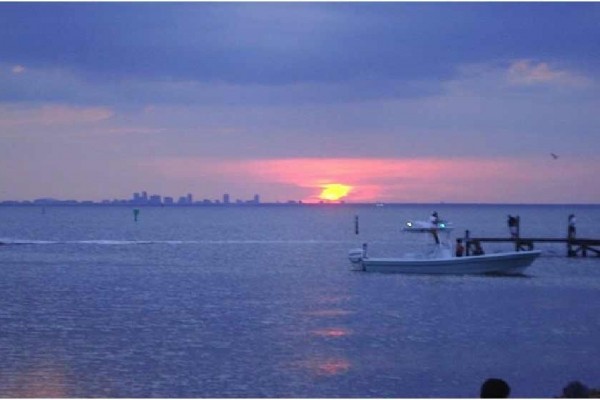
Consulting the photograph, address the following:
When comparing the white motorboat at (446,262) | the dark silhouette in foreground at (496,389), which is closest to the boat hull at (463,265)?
the white motorboat at (446,262)

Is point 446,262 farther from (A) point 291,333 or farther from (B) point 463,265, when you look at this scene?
(A) point 291,333

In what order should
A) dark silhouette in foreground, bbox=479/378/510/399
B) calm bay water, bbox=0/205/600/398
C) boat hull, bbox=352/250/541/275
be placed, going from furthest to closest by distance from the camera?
boat hull, bbox=352/250/541/275 < calm bay water, bbox=0/205/600/398 < dark silhouette in foreground, bbox=479/378/510/399

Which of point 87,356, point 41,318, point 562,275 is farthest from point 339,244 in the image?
point 87,356

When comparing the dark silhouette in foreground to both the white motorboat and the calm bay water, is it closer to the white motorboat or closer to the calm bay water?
the calm bay water

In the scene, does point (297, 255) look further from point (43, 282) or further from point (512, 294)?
point (512, 294)

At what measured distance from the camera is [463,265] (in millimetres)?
51531

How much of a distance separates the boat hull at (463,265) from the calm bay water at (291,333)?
64 centimetres

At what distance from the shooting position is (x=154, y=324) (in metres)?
35.7

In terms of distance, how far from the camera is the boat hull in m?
51.3

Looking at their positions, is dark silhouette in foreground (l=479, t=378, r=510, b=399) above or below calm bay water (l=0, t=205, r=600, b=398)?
above

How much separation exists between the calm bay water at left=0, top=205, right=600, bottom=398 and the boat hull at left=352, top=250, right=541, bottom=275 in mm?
635

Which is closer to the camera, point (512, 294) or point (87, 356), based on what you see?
point (87, 356)

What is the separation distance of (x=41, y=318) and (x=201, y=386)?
1482cm

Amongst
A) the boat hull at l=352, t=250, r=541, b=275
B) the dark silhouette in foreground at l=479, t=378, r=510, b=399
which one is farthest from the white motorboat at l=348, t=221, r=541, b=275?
the dark silhouette in foreground at l=479, t=378, r=510, b=399
